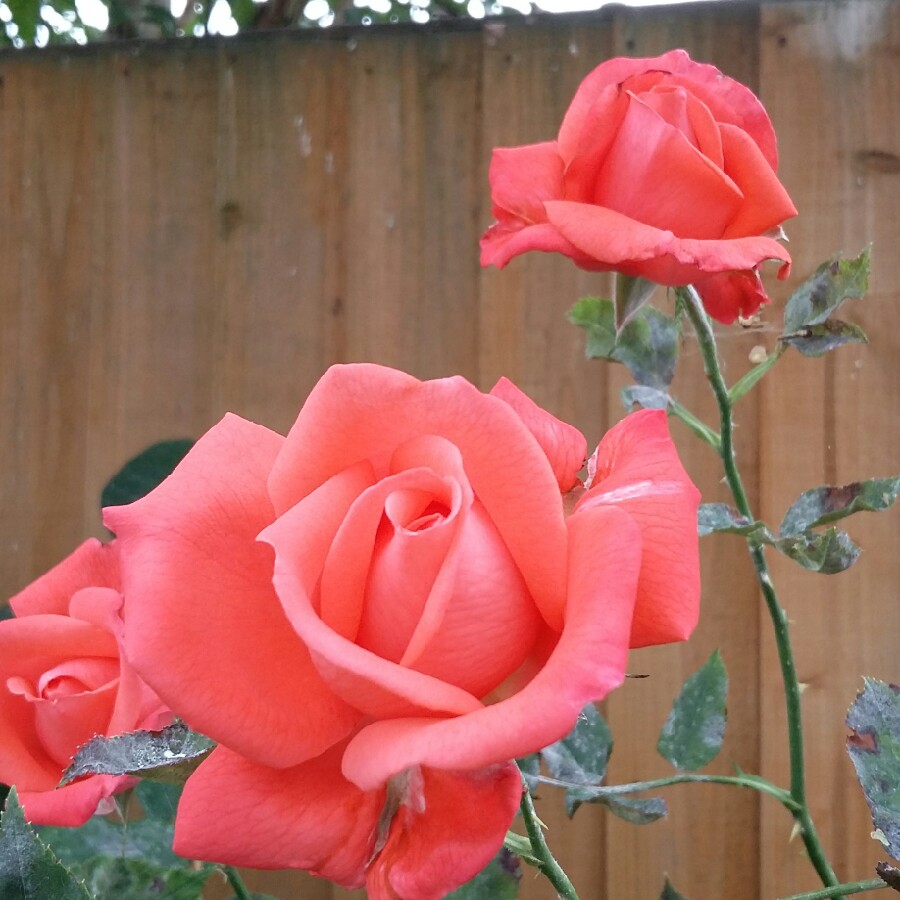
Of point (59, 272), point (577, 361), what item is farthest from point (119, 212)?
point (577, 361)

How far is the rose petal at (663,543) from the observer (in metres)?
0.20

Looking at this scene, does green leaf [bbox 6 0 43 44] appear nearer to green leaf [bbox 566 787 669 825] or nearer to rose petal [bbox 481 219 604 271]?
rose petal [bbox 481 219 604 271]

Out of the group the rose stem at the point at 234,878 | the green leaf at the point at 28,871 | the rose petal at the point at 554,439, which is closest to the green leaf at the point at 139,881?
the rose stem at the point at 234,878

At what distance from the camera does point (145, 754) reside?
22 cm

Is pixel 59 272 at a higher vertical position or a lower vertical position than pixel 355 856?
higher

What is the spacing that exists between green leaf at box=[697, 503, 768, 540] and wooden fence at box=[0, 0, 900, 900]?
50 cm

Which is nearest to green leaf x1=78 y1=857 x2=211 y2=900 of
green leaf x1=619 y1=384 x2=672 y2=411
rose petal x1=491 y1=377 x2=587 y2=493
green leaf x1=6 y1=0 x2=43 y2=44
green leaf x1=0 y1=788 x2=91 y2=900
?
green leaf x1=0 y1=788 x2=91 y2=900

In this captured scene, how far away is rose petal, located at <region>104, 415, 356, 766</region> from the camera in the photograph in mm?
188

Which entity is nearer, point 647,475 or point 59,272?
point 647,475

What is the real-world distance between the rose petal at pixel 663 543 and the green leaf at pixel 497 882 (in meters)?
0.28

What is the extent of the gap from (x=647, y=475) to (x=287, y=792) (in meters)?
0.13

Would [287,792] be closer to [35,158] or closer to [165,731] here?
[165,731]

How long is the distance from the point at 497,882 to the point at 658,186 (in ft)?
1.21

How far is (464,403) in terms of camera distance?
21 centimetres
